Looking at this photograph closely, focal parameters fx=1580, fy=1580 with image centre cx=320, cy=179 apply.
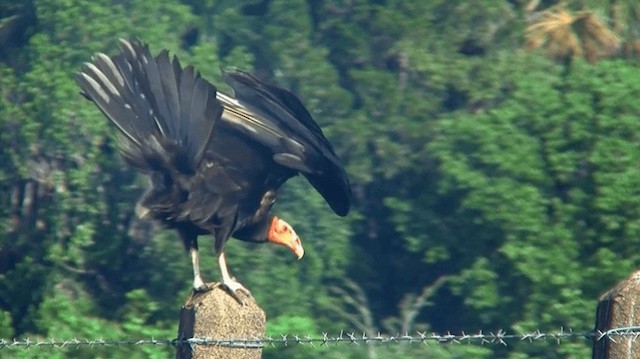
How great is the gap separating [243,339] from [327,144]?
1815 millimetres

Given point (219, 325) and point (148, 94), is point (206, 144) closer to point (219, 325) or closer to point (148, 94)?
point (148, 94)

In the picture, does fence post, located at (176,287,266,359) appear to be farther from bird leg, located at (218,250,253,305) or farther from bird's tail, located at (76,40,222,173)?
bird's tail, located at (76,40,222,173)

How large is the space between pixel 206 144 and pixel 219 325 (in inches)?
57.0

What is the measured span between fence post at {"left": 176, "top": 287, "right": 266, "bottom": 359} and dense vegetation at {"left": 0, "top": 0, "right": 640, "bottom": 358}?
654 cm

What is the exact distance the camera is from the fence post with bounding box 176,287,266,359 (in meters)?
3.92

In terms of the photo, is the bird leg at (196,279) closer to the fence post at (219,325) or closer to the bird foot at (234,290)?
the bird foot at (234,290)

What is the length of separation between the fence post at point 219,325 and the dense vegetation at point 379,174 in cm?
654

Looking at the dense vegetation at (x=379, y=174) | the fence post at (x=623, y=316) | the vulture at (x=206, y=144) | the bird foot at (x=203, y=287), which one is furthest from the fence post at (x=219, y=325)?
the dense vegetation at (x=379, y=174)

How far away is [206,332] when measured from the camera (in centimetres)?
396

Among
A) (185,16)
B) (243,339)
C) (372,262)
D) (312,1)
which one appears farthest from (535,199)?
(243,339)

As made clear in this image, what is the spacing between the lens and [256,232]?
580 cm

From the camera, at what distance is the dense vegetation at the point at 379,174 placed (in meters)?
11.9

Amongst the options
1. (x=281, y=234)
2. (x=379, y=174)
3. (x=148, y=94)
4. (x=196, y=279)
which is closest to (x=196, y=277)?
(x=196, y=279)

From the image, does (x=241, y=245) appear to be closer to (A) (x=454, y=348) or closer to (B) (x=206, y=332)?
(A) (x=454, y=348)
